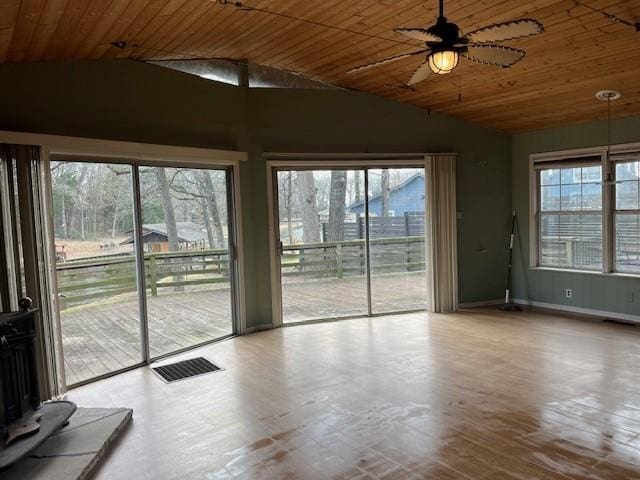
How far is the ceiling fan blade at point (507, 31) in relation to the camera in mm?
2656

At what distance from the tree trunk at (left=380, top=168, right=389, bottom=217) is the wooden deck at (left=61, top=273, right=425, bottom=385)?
2.95 ft

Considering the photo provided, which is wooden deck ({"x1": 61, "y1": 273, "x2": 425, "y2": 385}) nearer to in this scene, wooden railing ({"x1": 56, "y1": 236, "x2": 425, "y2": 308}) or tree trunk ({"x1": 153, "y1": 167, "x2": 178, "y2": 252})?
wooden railing ({"x1": 56, "y1": 236, "x2": 425, "y2": 308})

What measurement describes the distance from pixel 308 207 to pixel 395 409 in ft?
10.7

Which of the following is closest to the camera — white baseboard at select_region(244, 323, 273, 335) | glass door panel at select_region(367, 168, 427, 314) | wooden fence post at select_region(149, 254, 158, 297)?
wooden fence post at select_region(149, 254, 158, 297)

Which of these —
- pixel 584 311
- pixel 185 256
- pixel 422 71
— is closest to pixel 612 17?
pixel 422 71

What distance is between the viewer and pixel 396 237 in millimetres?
6766

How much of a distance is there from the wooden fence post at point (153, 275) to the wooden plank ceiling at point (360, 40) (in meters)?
1.99

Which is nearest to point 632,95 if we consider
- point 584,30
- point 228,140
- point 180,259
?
point 584,30

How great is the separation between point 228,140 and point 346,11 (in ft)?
A: 7.31

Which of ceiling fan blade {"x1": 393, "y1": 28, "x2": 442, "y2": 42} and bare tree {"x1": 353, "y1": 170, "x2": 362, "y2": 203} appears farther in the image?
bare tree {"x1": 353, "y1": 170, "x2": 362, "y2": 203}

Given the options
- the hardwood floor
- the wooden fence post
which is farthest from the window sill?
the wooden fence post

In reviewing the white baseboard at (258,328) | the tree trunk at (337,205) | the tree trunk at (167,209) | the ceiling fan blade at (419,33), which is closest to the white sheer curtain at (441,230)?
the tree trunk at (337,205)

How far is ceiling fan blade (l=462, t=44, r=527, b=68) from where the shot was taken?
3133 mm

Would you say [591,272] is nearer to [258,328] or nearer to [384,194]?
[384,194]
